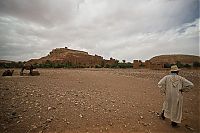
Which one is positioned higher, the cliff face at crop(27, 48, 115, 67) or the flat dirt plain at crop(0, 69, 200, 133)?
the cliff face at crop(27, 48, 115, 67)


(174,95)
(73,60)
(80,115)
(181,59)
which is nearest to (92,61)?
(73,60)

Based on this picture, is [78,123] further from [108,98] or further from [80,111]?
[108,98]

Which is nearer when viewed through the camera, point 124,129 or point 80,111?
point 124,129

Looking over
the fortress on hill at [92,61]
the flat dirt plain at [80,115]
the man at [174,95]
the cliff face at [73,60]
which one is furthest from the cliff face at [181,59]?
the man at [174,95]

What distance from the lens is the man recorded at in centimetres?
539

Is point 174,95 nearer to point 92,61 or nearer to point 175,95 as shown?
point 175,95

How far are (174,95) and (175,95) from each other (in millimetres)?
27

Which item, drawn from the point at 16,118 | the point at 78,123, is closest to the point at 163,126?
the point at 78,123

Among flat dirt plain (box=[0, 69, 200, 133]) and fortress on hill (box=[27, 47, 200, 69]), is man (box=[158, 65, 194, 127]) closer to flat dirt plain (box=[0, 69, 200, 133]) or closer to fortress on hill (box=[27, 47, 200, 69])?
flat dirt plain (box=[0, 69, 200, 133])

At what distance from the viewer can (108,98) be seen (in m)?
7.60

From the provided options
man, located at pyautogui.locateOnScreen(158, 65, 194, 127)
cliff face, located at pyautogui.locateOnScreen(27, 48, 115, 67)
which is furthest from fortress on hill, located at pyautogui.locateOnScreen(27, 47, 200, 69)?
man, located at pyautogui.locateOnScreen(158, 65, 194, 127)

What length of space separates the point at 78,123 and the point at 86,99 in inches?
82.4

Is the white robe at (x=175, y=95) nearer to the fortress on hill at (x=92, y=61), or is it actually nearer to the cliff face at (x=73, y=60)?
the fortress on hill at (x=92, y=61)

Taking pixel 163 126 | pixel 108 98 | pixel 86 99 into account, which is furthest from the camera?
pixel 108 98
